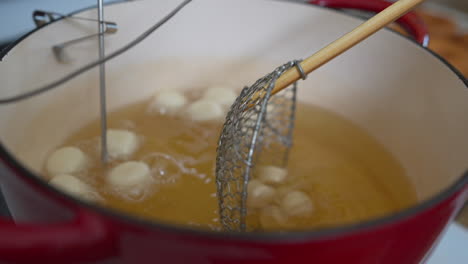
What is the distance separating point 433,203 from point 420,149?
0.91ft

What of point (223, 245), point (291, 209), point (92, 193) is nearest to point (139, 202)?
point (92, 193)

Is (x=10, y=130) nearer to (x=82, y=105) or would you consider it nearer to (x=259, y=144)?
(x=82, y=105)

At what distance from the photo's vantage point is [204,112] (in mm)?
590

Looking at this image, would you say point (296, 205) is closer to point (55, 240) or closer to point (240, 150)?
point (240, 150)

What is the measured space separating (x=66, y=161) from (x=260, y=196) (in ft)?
0.72

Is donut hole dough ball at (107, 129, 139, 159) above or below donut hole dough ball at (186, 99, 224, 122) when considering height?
below

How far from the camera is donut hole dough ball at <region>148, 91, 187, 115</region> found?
0.61 m

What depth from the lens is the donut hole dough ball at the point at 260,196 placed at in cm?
47

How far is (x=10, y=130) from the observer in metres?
0.40

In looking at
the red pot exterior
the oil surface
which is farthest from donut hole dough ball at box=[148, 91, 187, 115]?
the red pot exterior

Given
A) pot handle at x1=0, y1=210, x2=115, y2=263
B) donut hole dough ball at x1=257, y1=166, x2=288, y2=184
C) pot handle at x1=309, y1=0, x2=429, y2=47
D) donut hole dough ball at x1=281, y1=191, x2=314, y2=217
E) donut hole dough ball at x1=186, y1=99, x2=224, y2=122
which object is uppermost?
pot handle at x1=309, y1=0, x2=429, y2=47

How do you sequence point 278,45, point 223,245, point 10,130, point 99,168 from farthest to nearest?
1. point 278,45
2. point 99,168
3. point 10,130
4. point 223,245

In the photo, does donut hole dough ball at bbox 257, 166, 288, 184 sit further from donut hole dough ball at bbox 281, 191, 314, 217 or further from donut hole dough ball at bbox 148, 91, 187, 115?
donut hole dough ball at bbox 148, 91, 187, 115

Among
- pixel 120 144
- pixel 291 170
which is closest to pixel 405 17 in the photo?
pixel 291 170
